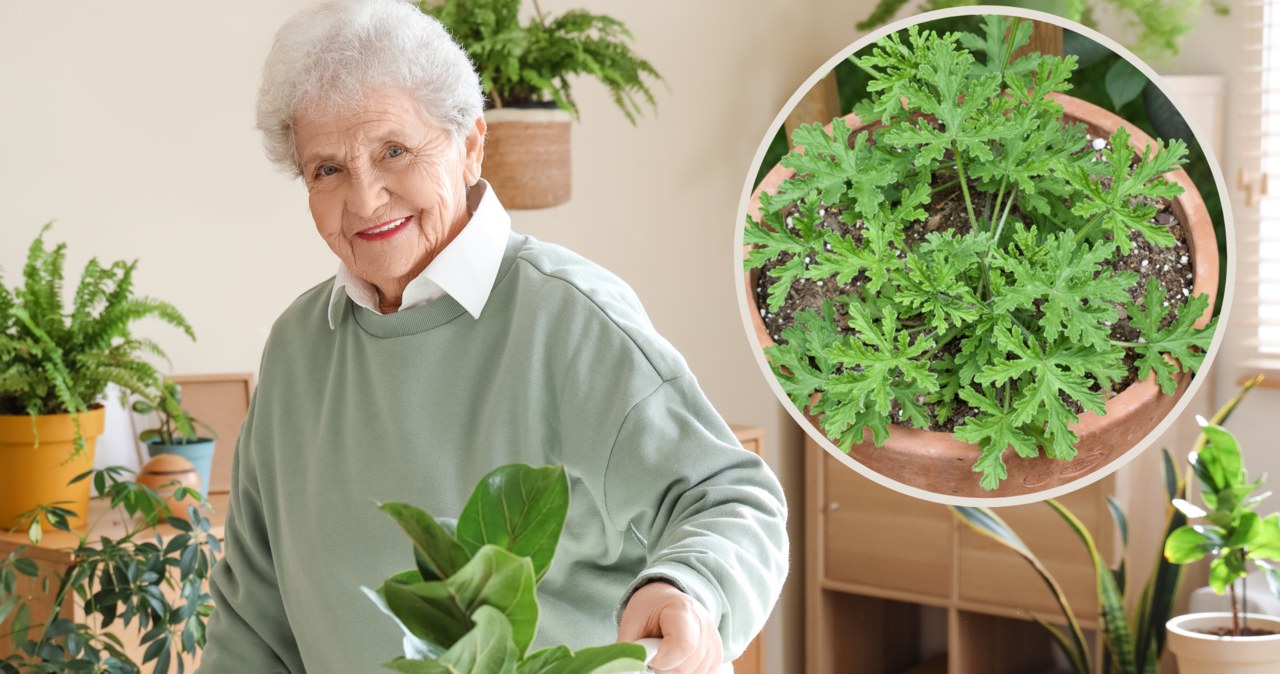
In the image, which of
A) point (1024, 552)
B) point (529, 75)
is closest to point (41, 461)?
point (529, 75)

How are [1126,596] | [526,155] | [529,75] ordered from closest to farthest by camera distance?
[529,75] < [526,155] < [1126,596]

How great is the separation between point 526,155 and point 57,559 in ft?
3.87

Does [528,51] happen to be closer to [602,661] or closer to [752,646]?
[752,646]

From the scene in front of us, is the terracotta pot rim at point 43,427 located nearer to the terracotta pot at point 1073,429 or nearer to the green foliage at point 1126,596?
the terracotta pot at point 1073,429

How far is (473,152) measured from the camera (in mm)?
1255

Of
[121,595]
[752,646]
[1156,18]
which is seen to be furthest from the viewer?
[752,646]

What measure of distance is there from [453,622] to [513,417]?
47 cm

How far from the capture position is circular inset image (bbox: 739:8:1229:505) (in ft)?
3.92

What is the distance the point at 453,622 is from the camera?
63cm

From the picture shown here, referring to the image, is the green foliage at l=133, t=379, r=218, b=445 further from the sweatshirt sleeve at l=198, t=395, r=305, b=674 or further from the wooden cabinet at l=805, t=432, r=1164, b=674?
the wooden cabinet at l=805, t=432, r=1164, b=674

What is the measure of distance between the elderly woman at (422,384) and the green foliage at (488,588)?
11.8 inches

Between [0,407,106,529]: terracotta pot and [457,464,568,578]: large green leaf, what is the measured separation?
1599 millimetres

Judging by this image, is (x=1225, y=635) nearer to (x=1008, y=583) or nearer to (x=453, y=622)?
(x=1008, y=583)

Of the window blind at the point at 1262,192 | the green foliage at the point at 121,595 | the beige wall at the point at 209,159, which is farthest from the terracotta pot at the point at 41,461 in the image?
the window blind at the point at 1262,192
